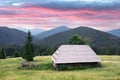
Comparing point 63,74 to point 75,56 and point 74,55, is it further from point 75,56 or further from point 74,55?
point 74,55

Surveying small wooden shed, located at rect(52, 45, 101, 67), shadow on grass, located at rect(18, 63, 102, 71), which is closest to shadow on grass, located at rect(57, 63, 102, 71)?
shadow on grass, located at rect(18, 63, 102, 71)

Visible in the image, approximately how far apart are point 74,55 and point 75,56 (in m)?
0.39

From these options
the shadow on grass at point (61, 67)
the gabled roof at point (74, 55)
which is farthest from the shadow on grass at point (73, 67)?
the gabled roof at point (74, 55)

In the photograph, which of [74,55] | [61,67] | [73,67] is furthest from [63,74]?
[74,55]

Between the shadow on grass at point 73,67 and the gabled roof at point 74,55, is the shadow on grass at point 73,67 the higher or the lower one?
the lower one

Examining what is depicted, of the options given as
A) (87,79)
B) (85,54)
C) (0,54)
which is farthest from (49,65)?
(0,54)

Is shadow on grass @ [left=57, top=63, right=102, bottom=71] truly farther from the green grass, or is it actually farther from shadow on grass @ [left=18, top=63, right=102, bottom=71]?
the green grass

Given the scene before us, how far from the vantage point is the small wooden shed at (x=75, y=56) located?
184 ft

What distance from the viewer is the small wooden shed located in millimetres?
56062

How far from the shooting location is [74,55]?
58.3 meters

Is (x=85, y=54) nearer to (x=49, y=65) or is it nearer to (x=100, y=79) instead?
(x=49, y=65)

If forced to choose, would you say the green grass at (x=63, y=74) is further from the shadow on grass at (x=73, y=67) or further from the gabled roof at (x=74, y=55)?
the gabled roof at (x=74, y=55)

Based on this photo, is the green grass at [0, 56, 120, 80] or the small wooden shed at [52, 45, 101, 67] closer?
the green grass at [0, 56, 120, 80]

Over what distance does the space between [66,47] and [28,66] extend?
989 cm
